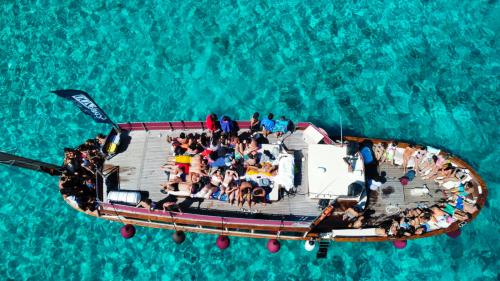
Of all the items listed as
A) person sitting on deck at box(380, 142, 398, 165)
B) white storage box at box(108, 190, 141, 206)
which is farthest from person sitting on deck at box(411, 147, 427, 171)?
white storage box at box(108, 190, 141, 206)

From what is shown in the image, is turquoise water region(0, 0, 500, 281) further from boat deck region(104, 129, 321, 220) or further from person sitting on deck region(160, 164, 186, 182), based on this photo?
person sitting on deck region(160, 164, 186, 182)

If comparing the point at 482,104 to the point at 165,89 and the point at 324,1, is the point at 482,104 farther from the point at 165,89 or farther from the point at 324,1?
the point at 165,89

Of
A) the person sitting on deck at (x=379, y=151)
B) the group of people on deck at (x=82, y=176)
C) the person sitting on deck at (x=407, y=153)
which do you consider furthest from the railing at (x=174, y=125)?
the person sitting on deck at (x=407, y=153)

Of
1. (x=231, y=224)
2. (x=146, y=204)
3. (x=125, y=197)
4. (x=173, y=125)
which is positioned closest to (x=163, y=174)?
(x=146, y=204)

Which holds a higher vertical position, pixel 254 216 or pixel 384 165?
pixel 384 165

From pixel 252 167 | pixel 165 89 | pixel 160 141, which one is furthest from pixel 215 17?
pixel 252 167

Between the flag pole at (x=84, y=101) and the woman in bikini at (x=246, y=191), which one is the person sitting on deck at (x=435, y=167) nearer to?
the woman in bikini at (x=246, y=191)
